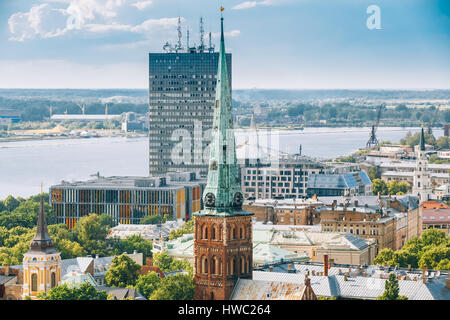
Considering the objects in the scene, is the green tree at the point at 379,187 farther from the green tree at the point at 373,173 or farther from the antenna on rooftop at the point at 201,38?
the antenna on rooftop at the point at 201,38

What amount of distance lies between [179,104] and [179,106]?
186mm

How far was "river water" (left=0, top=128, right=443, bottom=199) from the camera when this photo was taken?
63594 mm

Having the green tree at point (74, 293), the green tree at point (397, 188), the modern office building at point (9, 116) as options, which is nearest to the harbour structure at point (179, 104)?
the modern office building at point (9, 116)

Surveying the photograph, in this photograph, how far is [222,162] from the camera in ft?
81.9

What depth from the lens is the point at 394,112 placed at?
272 ft

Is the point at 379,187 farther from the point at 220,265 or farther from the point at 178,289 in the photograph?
the point at 220,265

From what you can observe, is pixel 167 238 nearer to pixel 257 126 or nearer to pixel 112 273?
pixel 112 273

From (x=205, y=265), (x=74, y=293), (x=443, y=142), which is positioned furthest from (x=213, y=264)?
(x=443, y=142)

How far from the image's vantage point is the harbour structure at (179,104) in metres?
72.4

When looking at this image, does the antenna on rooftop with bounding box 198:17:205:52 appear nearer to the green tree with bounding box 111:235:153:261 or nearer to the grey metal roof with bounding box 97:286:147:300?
the green tree with bounding box 111:235:153:261

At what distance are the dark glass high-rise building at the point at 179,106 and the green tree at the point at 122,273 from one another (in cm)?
3837
